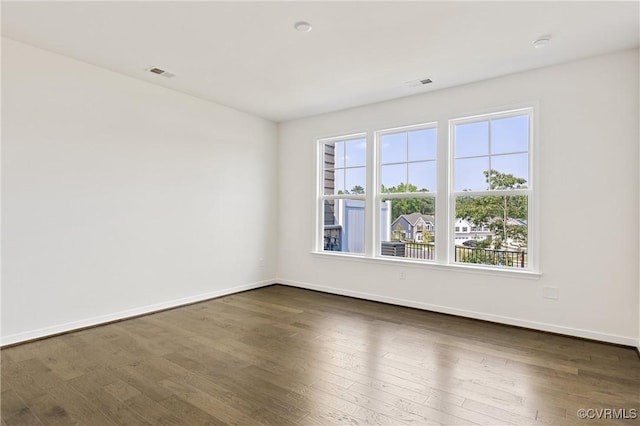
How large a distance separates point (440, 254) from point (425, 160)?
4.07 ft

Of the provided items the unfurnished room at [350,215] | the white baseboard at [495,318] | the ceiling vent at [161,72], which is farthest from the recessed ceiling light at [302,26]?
the white baseboard at [495,318]

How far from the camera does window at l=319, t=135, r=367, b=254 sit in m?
5.29

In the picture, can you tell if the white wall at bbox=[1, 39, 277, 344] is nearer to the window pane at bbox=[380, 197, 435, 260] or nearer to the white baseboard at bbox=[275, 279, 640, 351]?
the white baseboard at bbox=[275, 279, 640, 351]

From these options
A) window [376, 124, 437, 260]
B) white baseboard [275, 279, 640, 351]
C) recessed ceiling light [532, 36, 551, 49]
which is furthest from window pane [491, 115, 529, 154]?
white baseboard [275, 279, 640, 351]

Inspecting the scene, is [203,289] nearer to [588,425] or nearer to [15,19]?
[15,19]

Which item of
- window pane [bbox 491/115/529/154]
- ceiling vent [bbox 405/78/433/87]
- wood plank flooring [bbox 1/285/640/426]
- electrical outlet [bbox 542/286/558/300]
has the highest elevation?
ceiling vent [bbox 405/78/433/87]

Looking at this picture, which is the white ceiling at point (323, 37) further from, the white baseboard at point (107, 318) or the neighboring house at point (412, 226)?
the white baseboard at point (107, 318)

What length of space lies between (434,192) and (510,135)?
107cm

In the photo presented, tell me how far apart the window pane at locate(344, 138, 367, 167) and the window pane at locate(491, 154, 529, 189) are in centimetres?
180

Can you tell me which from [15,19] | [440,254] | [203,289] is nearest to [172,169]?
[203,289]

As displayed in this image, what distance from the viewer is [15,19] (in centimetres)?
286

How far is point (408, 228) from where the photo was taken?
478 cm

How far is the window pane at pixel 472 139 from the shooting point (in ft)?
13.6

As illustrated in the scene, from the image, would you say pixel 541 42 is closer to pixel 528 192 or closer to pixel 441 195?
pixel 528 192
